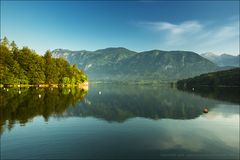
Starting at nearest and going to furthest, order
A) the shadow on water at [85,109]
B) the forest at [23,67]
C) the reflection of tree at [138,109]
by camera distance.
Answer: the shadow on water at [85,109] → the reflection of tree at [138,109] → the forest at [23,67]

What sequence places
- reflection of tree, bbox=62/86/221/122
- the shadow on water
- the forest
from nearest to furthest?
the shadow on water < reflection of tree, bbox=62/86/221/122 < the forest

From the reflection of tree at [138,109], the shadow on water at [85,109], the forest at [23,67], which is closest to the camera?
the shadow on water at [85,109]

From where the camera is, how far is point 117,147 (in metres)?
31.4

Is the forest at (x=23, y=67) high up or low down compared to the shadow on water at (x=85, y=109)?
up

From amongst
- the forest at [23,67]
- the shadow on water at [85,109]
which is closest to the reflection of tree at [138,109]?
the shadow on water at [85,109]

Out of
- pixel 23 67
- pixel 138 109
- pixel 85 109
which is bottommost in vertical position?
pixel 138 109

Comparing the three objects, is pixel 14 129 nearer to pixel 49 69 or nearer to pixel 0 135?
pixel 0 135

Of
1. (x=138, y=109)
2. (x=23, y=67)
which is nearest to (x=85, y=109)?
Result: (x=138, y=109)

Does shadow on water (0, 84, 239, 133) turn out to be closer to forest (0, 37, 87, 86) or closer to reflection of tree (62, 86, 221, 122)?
reflection of tree (62, 86, 221, 122)

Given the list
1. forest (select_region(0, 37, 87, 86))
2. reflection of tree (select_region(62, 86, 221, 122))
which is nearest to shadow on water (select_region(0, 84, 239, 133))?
reflection of tree (select_region(62, 86, 221, 122))

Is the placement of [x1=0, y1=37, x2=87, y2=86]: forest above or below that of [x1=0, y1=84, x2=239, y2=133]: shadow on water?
above

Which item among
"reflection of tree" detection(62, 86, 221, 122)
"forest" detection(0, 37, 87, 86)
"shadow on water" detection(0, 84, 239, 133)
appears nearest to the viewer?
"shadow on water" detection(0, 84, 239, 133)

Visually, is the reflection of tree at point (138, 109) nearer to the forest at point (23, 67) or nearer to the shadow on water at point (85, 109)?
the shadow on water at point (85, 109)

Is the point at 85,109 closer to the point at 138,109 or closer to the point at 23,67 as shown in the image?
the point at 138,109
